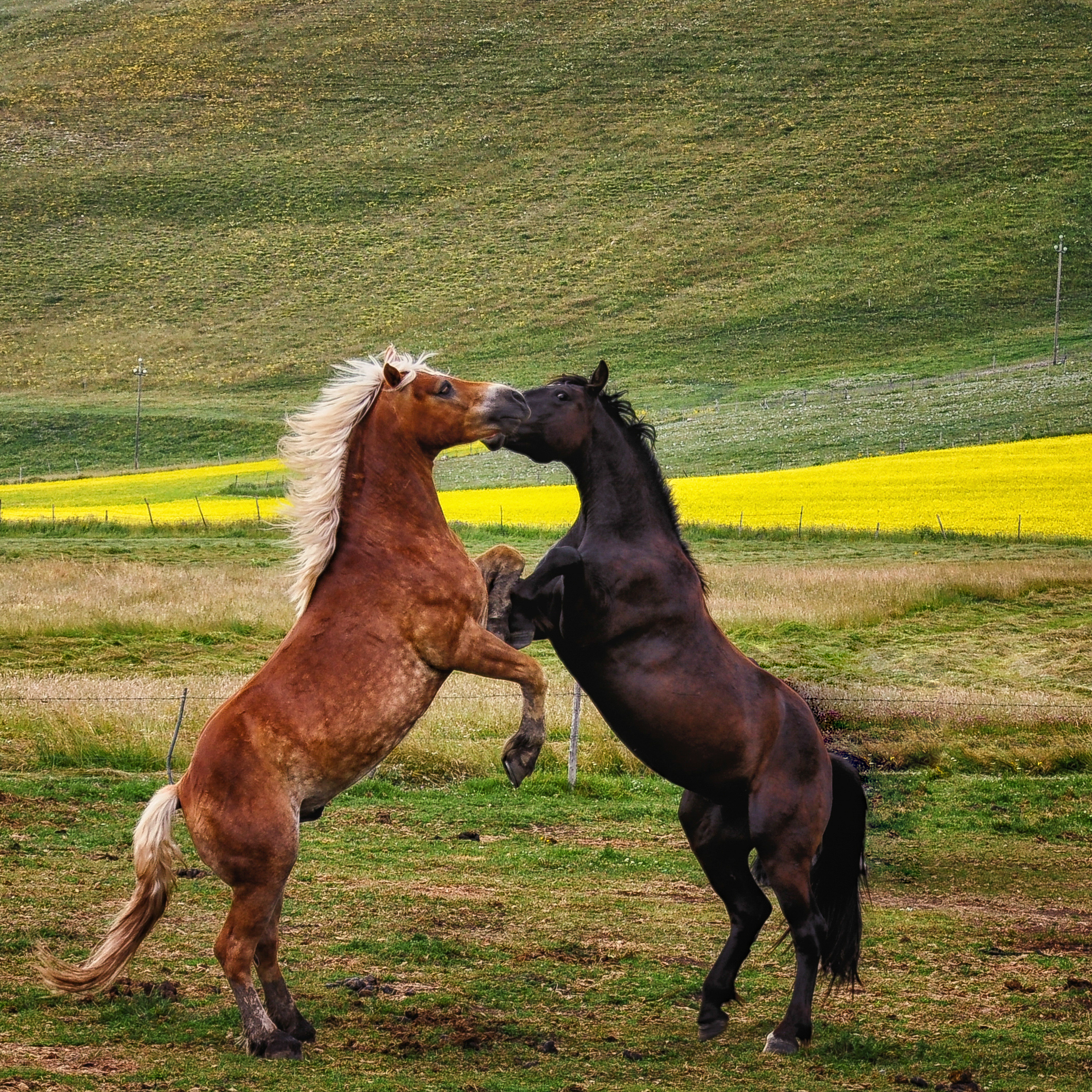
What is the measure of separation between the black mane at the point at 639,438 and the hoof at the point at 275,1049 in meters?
2.89

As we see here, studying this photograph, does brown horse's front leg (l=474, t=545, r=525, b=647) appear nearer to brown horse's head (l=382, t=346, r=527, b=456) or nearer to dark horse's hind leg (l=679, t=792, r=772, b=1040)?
brown horse's head (l=382, t=346, r=527, b=456)

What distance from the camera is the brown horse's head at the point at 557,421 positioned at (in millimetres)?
6238

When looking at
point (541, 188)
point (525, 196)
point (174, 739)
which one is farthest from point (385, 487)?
point (541, 188)

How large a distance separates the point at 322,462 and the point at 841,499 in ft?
101

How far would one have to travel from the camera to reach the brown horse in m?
5.70

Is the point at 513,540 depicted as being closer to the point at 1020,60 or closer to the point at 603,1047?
the point at 603,1047

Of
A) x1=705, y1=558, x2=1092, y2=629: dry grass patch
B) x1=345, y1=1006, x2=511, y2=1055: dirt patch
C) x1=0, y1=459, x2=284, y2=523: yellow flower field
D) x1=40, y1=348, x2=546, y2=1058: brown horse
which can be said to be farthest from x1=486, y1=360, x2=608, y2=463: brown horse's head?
x1=0, y1=459, x2=284, y2=523: yellow flower field

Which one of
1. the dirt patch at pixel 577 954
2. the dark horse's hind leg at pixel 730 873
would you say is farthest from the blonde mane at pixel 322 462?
the dirt patch at pixel 577 954

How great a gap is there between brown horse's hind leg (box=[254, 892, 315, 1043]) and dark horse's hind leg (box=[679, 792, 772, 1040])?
205 centimetres

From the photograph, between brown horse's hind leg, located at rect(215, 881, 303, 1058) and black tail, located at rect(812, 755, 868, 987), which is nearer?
brown horse's hind leg, located at rect(215, 881, 303, 1058)

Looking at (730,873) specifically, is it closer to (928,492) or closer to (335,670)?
(335,670)

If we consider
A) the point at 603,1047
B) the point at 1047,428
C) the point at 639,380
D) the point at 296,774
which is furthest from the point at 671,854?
the point at 639,380

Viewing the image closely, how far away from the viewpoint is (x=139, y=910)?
6039 mm

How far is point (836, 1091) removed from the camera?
5.77m
